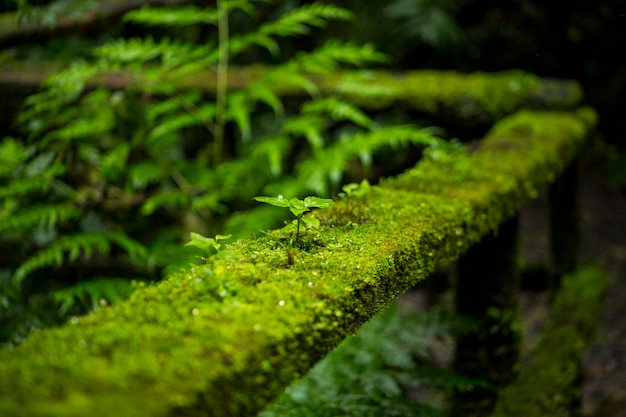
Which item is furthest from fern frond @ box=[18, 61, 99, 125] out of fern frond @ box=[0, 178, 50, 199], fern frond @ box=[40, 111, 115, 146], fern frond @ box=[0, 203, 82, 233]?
fern frond @ box=[0, 203, 82, 233]

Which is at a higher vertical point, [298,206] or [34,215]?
[298,206]

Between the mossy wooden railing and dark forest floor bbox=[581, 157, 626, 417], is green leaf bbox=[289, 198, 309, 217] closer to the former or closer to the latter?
the mossy wooden railing

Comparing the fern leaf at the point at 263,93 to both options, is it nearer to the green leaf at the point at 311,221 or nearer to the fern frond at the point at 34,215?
the fern frond at the point at 34,215

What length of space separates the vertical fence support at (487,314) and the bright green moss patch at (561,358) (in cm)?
9

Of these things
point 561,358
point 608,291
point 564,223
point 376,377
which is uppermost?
point 376,377

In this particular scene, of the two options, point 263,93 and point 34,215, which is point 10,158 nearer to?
point 34,215

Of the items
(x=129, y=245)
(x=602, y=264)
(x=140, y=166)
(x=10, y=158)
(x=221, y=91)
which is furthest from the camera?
(x=602, y=264)

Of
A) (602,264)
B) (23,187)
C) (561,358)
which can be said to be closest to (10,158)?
(23,187)

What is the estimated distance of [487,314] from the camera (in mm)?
2650

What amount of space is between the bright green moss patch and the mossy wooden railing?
97 centimetres

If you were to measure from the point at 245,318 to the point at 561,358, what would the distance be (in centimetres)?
252

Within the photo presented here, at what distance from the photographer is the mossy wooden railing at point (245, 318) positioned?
0.84 metres

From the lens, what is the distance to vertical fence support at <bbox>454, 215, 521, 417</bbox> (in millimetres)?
2592

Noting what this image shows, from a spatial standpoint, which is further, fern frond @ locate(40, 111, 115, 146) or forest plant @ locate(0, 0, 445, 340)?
fern frond @ locate(40, 111, 115, 146)
